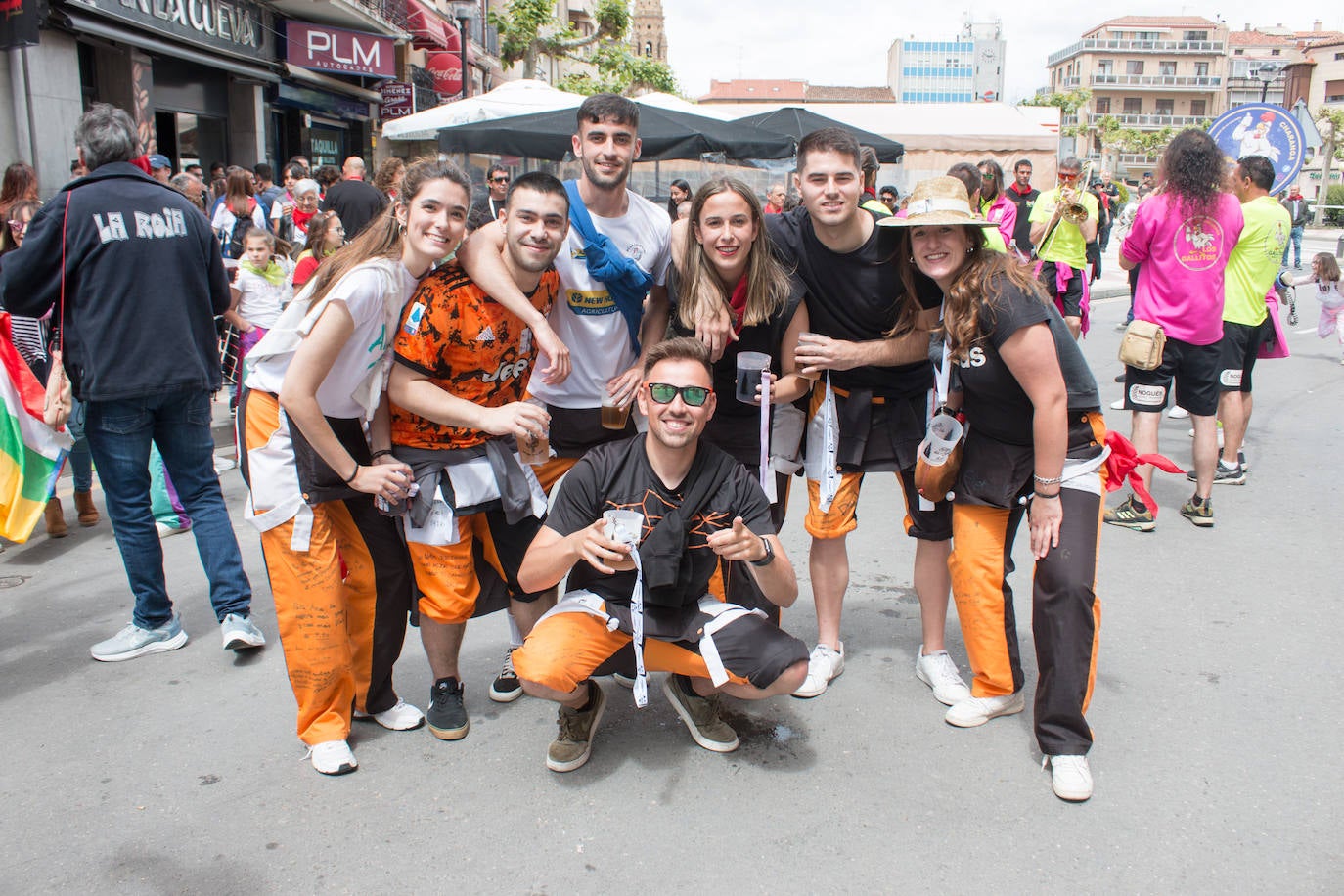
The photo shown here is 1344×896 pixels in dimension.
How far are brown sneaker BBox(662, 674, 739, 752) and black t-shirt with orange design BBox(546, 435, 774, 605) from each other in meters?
0.37

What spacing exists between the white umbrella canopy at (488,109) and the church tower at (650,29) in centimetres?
10597

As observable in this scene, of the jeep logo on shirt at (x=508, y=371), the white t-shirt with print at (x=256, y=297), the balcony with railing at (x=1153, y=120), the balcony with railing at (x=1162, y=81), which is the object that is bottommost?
the jeep logo on shirt at (x=508, y=371)

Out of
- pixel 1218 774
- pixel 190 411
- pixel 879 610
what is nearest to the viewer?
pixel 1218 774

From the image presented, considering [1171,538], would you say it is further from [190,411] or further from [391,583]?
[190,411]

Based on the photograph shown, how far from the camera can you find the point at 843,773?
295 centimetres

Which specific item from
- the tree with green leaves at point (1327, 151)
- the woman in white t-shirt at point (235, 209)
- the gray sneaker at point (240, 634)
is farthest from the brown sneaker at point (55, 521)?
the tree with green leaves at point (1327, 151)

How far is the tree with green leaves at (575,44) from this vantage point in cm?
2611

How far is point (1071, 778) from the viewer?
280 cm

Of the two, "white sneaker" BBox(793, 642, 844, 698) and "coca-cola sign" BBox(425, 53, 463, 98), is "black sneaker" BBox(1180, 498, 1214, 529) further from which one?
"coca-cola sign" BBox(425, 53, 463, 98)

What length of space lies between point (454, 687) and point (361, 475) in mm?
824

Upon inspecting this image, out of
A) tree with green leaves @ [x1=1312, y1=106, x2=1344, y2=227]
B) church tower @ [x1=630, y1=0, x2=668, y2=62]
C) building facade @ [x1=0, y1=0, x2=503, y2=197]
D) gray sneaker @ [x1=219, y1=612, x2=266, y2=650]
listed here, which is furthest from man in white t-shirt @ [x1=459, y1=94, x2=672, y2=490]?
church tower @ [x1=630, y1=0, x2=668, y2=62]

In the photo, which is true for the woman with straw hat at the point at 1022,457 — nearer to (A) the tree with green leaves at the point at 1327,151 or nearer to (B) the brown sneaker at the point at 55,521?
(B) the brown sneaker at the point at 55,521

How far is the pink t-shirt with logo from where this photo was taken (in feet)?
16.7

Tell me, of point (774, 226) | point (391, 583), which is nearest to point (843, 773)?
point (391, 583)
